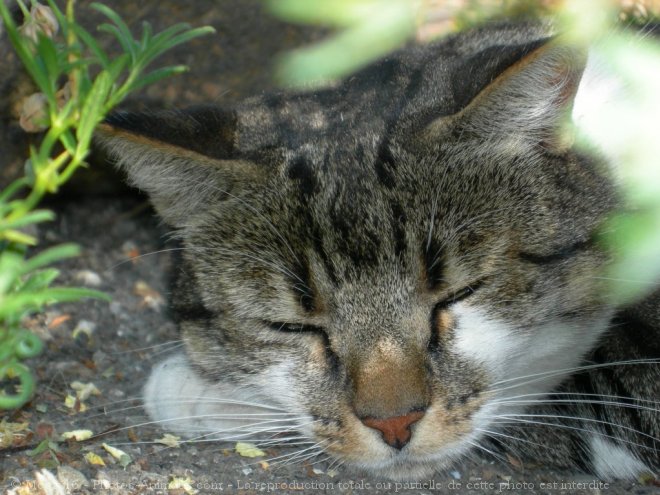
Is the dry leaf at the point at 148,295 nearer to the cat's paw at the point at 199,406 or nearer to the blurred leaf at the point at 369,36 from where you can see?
the cat's paw at the point at 199,406

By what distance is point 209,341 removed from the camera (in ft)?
9.53

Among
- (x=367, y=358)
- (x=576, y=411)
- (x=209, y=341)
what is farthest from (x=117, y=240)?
(x=576, y=411)

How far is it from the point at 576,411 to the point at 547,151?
2.84 feet

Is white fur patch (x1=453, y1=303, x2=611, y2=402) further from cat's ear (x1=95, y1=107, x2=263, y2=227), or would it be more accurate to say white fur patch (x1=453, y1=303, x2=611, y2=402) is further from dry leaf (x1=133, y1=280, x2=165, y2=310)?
dry leaf (x1=133, y1=280, x2=165, y2=310)

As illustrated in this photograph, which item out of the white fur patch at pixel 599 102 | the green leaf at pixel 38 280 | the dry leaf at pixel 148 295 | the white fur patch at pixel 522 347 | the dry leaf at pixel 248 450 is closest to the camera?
the green leaf at pixel 38 280

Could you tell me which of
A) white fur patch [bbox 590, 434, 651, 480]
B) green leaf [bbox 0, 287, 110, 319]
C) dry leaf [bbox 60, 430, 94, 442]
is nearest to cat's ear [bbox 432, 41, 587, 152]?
white fur patch [bbox 590, 434, 651, 480]

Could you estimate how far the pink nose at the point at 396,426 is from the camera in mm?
2357

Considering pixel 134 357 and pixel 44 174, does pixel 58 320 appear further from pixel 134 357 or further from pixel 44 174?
pixel 44 174

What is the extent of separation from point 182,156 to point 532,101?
1034mm

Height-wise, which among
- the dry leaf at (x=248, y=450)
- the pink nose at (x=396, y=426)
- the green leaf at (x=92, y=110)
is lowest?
Answer: the dry leaf at (x=248, y=450)

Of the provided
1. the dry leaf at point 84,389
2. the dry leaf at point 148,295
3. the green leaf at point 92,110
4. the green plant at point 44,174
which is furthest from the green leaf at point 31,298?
the dry leaf at point 148,295

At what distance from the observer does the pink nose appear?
2.36 m

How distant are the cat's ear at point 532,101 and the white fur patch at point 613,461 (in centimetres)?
95

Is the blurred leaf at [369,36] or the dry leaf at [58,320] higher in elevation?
the blurred leaf at [369,36]
